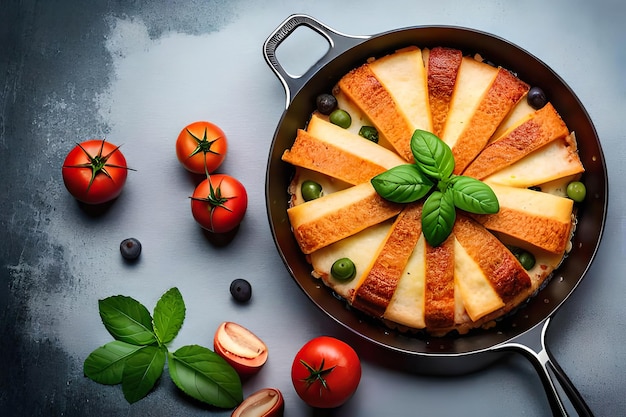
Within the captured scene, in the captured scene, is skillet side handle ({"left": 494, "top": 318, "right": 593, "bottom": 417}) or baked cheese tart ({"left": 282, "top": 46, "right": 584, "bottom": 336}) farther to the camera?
baked cheese tart ({"left": 282, "top": 46, "right": 584, "bottom": 336})

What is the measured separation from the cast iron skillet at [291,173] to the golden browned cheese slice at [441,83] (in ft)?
0.51

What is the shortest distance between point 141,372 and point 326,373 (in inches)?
46.3

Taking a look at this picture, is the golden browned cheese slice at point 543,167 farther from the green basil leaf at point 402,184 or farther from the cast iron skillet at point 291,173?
the green basil leaf at point 402,184

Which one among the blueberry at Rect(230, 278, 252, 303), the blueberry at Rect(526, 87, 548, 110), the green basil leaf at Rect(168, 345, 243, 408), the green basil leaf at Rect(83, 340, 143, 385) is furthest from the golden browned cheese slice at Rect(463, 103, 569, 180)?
the green basil leaf at Rect(83, 340, 143, 385)

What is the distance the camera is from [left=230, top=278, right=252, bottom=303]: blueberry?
448cm

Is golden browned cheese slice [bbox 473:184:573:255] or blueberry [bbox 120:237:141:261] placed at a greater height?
golden browned cheese slice [bbox 473:184:573:255]

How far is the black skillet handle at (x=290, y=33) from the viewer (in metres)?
4.27

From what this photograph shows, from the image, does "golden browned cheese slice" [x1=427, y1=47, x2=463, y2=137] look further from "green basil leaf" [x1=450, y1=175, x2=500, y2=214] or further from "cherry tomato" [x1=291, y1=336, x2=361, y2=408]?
"cherry tomato" [x1=291, y1=336, x2=361, y2=408]

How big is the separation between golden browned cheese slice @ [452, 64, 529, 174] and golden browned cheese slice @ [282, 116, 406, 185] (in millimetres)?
353

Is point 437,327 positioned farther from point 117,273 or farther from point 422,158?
point 117,273

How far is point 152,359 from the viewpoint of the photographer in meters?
4.45

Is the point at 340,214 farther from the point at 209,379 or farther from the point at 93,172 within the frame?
the point at 93,172

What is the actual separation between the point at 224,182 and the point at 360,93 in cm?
99

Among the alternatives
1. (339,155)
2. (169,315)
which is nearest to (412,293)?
(339,155)
